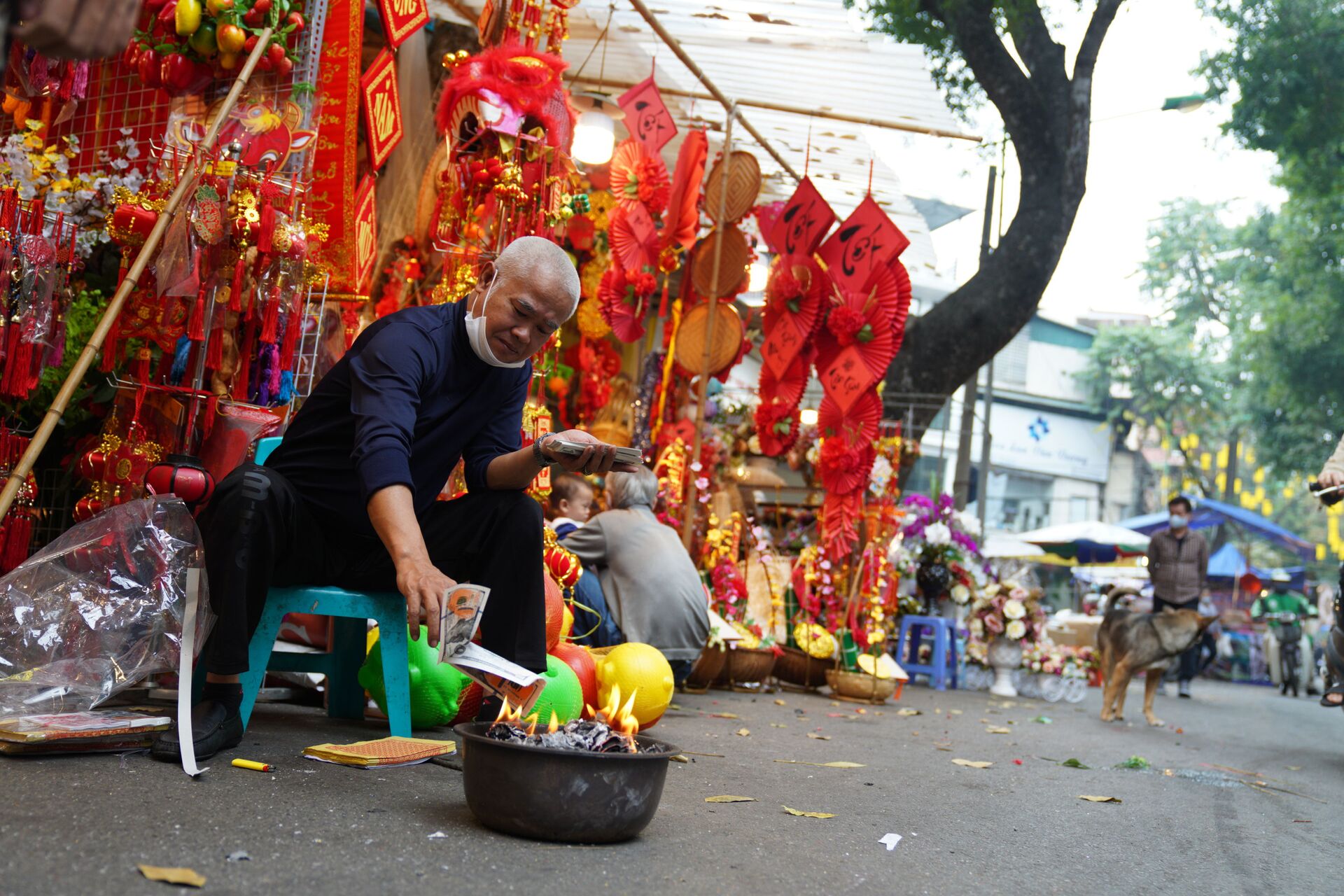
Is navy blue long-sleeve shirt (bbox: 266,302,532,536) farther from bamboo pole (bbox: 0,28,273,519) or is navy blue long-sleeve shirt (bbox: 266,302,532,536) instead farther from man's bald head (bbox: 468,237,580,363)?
bamboo pole (bbox: 0,28,273,519)

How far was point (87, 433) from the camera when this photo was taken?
5.12m

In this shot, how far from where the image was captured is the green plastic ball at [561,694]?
4031 millimetres

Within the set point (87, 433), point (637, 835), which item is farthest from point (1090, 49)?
point (637, 835)

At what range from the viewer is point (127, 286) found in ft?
13.6

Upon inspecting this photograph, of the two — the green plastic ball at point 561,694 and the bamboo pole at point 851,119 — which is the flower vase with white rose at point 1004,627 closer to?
the bamboo pole at point 851,119

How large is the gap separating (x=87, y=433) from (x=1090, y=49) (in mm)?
10253

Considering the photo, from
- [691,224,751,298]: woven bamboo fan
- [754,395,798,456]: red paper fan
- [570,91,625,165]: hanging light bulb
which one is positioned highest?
[570,91,625,165]: hanging light bulb

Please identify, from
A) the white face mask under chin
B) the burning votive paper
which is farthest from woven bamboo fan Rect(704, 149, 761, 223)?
the burning votive paper

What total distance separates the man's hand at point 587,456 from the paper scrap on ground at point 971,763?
2.69 metres

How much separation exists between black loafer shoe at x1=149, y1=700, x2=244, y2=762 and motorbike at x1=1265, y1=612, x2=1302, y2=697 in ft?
58.6

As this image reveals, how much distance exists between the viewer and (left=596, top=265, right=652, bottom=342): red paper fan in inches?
344

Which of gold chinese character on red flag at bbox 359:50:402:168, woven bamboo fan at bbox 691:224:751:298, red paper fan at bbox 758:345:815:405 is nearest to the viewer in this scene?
gold chinese character on red flag at bbox 359:50:402:168

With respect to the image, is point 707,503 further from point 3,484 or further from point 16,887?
point 16,887

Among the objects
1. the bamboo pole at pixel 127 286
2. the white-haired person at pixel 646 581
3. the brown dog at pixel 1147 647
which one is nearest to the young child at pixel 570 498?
the white-haired person at pixel 646 581
